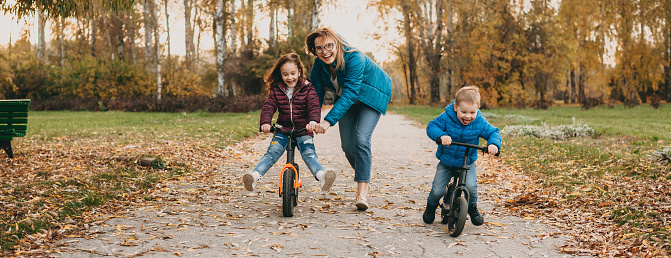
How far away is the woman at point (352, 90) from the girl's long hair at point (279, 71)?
0.62 ft

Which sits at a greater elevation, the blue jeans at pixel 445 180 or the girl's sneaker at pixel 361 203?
the blue jeans at pixel 445 180

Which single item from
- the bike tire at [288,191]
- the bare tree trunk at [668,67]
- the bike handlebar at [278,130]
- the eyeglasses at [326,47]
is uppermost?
the bare tree trunk at [668,67]

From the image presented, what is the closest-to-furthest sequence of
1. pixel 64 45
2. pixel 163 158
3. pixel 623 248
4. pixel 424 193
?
pixel 623 248 → pixel 424 193 → pixel 163 158 → pixel 64 45

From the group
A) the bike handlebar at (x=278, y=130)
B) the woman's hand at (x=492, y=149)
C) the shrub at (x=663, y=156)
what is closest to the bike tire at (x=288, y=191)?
the bike handlebar at (x=278, y=130)

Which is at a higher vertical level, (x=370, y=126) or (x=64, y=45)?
(x=64, y=45)

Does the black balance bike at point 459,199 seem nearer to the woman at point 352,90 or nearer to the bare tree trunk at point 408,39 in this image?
the woman at point 352,90

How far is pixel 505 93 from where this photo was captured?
3459 centimetres

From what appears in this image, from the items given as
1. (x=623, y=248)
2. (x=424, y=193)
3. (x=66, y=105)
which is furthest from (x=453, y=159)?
(x=66, y=105)

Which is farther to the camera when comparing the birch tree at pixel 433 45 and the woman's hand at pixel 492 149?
the birch tree at pixel 433 45

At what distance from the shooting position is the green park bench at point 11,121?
7.90 metres

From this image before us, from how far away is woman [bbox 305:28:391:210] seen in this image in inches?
191

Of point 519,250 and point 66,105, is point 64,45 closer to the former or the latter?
point 66,105

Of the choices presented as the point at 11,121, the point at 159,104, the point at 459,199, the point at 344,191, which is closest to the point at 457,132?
the point at 459,199

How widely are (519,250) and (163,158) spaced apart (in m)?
5.75
